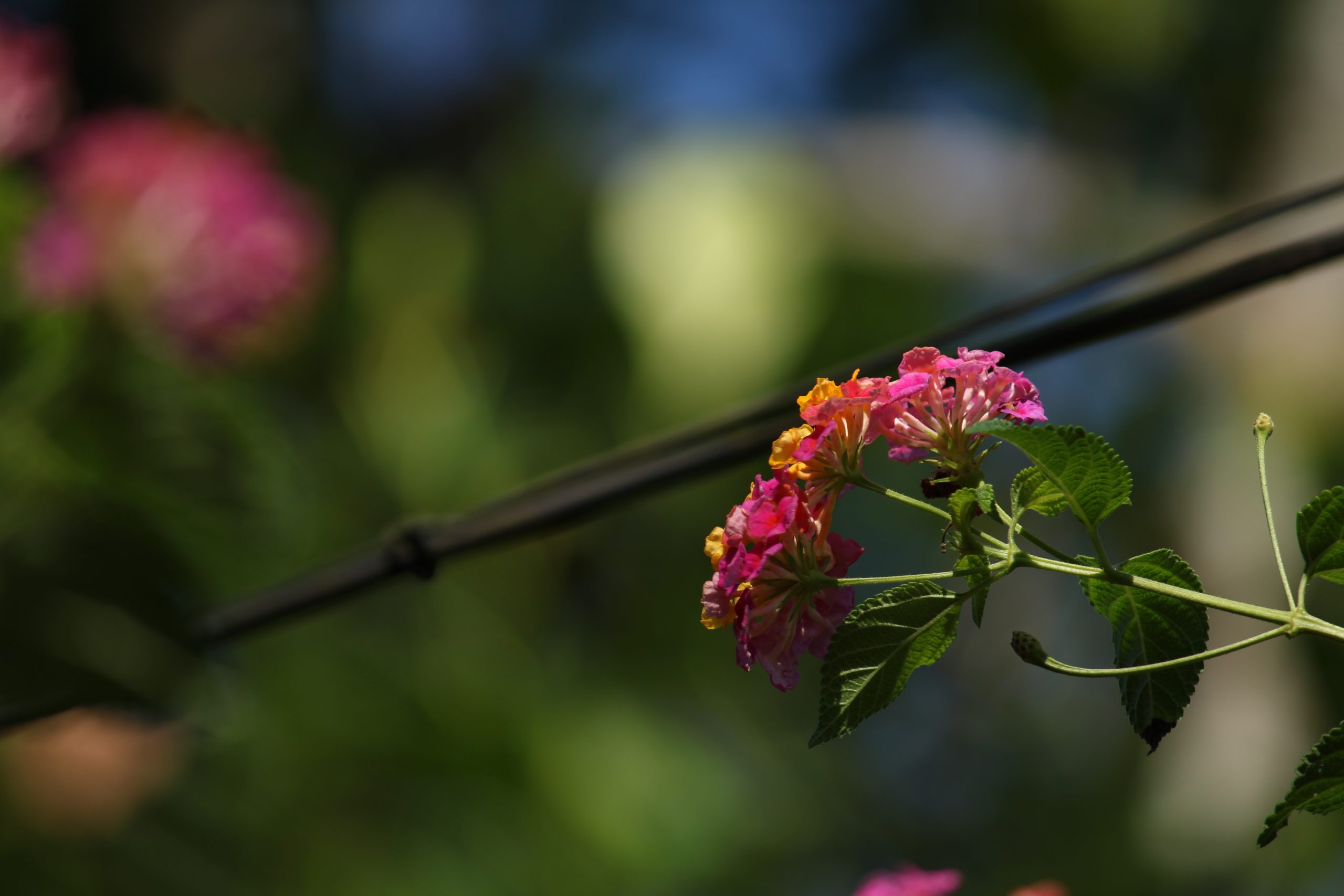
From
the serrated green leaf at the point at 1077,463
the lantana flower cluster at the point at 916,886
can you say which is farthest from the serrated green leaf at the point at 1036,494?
the lantana flower cluster at the point at 916,886

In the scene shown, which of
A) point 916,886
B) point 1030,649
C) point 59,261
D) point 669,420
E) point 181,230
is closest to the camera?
point 1030,649

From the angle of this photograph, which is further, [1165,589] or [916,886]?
[916,886]

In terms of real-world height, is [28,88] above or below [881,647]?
above

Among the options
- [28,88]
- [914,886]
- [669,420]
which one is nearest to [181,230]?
[28,88]

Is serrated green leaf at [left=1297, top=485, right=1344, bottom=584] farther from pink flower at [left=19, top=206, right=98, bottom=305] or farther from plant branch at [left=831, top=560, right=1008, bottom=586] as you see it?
pink flower at [left=19, top=206, right=98, bottom=305]

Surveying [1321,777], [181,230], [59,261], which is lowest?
[1321,777]

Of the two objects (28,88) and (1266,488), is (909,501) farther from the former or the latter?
(28,88)

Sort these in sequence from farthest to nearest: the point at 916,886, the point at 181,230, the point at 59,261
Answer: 1. the point at 181,230
2. the point at 59,261
3. the point at 916,886

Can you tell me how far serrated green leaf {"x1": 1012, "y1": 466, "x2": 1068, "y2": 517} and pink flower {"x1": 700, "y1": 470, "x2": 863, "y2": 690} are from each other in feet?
0.12

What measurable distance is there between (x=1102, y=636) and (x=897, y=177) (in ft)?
3.44

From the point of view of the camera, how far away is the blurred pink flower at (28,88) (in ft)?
2.53

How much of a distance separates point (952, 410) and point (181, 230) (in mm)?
840

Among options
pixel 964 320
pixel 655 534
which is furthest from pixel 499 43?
pixel 964 320

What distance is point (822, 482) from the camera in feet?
0.84
